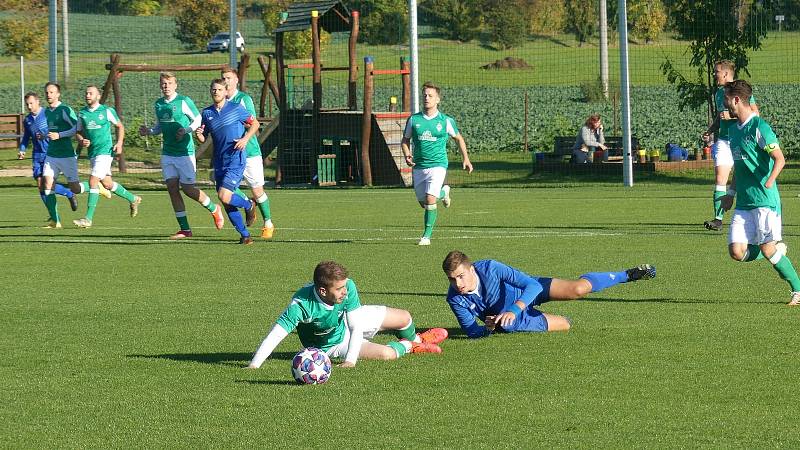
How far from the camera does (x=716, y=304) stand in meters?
11.7

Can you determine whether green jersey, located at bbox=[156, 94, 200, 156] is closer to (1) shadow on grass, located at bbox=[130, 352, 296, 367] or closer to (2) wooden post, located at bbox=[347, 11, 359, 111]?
(1) shadow on grass, located at bbox=[130, 352, 296, 367]

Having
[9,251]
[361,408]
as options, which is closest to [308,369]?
[361,408]

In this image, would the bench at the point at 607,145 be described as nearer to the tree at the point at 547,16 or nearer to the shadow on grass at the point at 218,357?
the tree at the point at 547,16

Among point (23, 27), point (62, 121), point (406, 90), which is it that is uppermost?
point (23, 27)

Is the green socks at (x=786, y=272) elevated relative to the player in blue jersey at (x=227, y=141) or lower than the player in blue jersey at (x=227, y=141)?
lower

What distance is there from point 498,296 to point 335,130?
2446 cm

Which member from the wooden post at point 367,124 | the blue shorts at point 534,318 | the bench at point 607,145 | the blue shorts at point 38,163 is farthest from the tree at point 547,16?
the blue shorts at point 534,318

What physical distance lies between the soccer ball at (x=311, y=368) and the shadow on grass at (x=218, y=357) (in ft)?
2.94

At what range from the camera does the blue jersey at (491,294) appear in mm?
9891

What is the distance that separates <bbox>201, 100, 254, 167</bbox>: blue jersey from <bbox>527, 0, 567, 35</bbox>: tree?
38103mm

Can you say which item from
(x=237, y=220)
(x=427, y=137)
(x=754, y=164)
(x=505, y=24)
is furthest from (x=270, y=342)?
(x=505, y=24)

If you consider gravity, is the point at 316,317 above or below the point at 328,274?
below

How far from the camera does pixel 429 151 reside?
58.2ft

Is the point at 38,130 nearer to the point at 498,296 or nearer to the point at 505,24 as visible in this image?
the point at 498,296
